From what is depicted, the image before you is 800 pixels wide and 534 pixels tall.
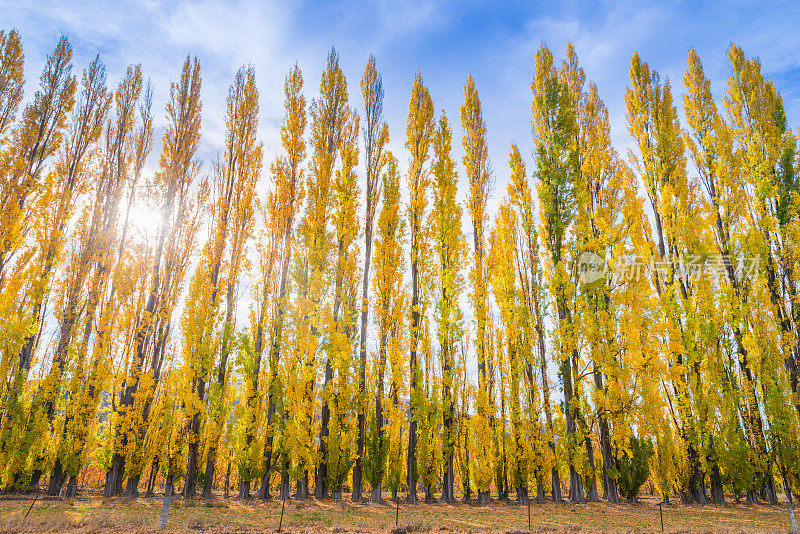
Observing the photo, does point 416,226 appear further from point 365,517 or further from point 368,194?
point 365,517

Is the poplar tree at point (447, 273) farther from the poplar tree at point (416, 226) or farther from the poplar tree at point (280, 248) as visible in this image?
the poplar tree at point (280, 248)

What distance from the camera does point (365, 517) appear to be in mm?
9664

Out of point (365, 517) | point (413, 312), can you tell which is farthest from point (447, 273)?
point (365, 517)

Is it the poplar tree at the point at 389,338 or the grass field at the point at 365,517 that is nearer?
the grass field at the point at 365,517

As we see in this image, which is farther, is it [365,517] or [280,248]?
[280,248]

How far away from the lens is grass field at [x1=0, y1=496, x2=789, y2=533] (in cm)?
763

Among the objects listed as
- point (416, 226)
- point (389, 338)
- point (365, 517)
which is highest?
point (416, 226)

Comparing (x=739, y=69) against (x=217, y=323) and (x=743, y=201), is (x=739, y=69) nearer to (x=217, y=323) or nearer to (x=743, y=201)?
(x=743, y=201)

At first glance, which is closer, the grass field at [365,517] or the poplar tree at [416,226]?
the grass field at [365,517]

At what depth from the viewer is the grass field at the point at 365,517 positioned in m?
7.63

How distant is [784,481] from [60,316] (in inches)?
1023

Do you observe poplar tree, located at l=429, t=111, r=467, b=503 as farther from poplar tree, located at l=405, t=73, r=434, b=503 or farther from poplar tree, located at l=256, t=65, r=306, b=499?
poplar tree, located at l=256, t=65, r=306, b=499

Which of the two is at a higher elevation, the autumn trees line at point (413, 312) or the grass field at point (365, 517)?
the autumn trees line at point (413, 312)

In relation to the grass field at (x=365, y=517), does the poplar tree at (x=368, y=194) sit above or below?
above
